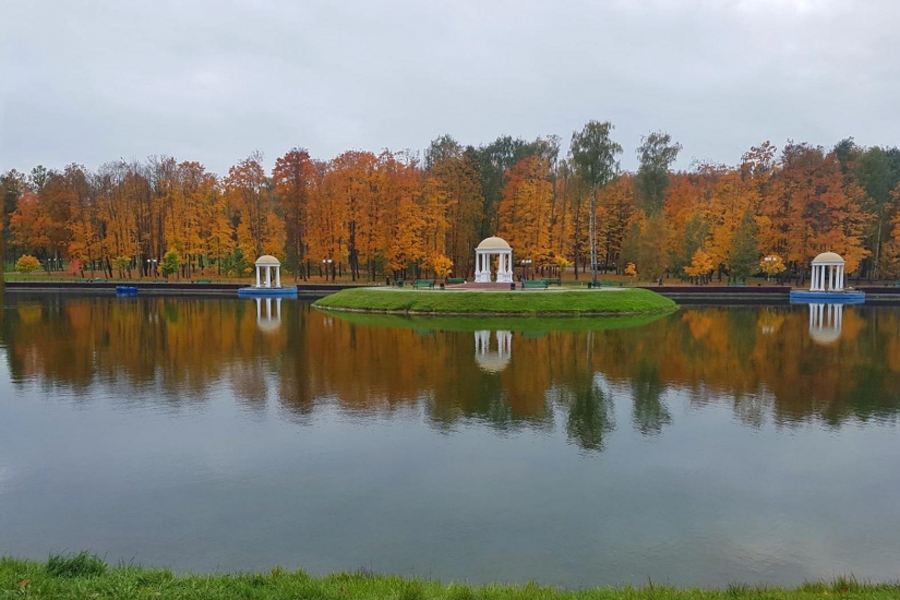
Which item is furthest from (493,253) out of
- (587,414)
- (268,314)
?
(587,414)

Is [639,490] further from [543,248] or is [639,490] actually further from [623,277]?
[623,277]

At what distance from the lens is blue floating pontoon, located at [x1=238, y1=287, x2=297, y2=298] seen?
6191 cm

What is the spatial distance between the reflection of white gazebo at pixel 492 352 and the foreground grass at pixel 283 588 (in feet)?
47.3

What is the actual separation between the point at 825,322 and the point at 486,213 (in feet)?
141

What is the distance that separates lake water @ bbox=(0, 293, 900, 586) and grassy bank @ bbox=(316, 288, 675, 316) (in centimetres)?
1759

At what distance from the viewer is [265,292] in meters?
62.1

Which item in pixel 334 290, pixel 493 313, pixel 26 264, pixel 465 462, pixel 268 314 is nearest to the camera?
pixel 465 462

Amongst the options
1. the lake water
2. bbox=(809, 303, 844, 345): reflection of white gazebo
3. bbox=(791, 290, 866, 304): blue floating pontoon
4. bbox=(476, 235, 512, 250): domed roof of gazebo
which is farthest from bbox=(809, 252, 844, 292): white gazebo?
the lake water

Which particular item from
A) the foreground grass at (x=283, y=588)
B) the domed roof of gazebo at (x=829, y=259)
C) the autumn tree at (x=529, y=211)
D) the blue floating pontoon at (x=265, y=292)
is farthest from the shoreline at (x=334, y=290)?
the foreground grass at (x=283, y=588)

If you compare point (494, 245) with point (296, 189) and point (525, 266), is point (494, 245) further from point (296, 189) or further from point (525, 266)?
point (296, 189)

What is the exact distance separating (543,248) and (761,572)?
6193 centimetres

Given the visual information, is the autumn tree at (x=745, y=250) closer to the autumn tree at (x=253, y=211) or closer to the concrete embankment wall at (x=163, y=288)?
the concrete embankment wall at (x=163, y=288)

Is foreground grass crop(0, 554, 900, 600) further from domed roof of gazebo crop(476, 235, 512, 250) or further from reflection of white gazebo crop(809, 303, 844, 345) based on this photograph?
domed roof of gazebo crop(476, 235, 512, 250)

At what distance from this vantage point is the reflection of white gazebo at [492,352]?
22.5 metres
